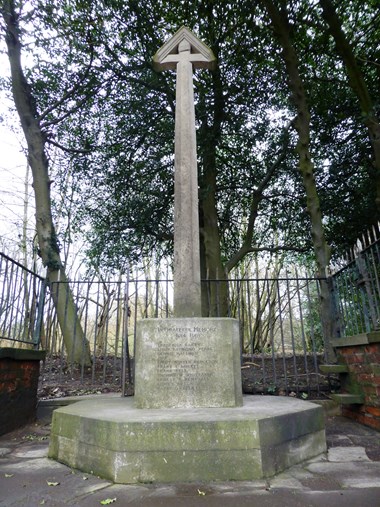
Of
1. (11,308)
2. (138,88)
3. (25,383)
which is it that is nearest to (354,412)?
(25,383)

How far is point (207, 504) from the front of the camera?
224cm

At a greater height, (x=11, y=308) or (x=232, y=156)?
(x=232, y=156)

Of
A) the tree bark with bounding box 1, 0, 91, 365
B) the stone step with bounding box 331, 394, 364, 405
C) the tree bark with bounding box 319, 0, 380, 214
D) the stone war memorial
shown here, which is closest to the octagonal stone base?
the stone war memorial

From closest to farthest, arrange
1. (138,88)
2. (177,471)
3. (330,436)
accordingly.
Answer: (177,471) < (330,436) < (138,88)

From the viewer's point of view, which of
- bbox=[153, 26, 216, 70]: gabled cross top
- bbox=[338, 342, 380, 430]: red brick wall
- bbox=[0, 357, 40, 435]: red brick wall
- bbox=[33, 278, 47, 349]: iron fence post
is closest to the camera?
bbox=[338, 342, 380, 430]: red brick wall

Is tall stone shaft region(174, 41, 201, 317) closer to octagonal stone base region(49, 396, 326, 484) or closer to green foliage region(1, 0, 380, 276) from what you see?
octagonal stone base region(49, 396, 326, 484)

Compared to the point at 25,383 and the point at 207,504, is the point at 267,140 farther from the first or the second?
the point at 207,504

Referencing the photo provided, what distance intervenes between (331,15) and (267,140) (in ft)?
12.0

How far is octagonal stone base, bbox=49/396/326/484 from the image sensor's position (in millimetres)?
2692

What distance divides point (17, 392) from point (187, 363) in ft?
7.96

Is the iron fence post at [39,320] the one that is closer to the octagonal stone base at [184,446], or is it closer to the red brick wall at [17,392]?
the red brick wall at [17,392]

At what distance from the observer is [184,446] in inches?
108

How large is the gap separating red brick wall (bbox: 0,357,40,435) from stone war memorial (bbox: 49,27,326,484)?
1185mm

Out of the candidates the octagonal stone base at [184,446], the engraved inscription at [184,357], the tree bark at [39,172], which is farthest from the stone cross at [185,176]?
the tree bark at [39,172]
